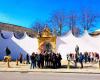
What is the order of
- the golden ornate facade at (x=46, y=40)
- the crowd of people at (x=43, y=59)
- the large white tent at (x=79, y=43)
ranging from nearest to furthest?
the crowd of people at (x=43, y=59)
the large white tent at (x=79, y=43)
the golden ornate facade at (x=46, y=40)

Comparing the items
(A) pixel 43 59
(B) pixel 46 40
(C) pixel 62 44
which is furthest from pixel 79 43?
(A) pixel 43 59

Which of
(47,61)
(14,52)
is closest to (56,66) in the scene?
(47,61)

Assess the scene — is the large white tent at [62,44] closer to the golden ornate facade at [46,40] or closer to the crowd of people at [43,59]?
the golden ornate facade at [46,40]

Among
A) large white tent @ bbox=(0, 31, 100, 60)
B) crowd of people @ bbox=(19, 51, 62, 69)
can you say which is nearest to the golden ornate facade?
large white tent @ bbox=(0, 31, 100, 60)

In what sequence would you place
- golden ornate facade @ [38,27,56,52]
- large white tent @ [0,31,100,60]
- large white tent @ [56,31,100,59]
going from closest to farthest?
large white tent @ [56,31,100,59] < large white tent @ [0,31,100,60] < golden ornate facade @ [38,27,56,52]

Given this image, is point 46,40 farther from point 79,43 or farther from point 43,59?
point 43,59

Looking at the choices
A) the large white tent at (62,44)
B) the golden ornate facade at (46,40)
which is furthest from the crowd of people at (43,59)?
the golden ornate facade at (46,40)

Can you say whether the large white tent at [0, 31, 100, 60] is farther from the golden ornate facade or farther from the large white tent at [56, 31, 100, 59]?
the golden ornate facade

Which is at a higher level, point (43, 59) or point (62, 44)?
point (62, 44)

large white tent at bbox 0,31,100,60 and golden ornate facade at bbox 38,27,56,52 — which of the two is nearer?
large white tent at bbox 0,31,100,60

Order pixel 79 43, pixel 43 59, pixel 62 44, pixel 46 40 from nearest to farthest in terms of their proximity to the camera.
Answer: pixel 43 59 < pixel 79 43 < pixel 62 44 < pixel 46 40

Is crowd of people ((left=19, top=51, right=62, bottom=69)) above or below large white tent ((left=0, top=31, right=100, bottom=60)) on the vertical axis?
below

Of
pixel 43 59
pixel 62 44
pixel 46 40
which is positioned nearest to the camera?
pixel 43 59

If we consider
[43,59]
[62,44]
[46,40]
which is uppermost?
[46,40]
